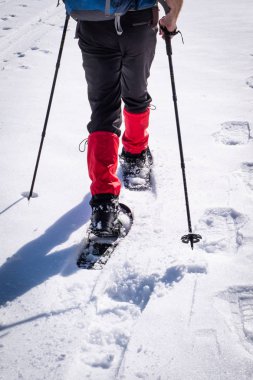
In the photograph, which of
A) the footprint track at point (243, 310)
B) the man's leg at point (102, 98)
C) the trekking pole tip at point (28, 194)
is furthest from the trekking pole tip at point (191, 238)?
the trekking pole tip at point (28, 194)

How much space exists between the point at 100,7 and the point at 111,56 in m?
0.30

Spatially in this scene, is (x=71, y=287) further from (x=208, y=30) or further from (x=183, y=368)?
(x=208, y=30)

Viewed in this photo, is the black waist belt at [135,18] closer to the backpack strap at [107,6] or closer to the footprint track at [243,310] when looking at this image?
the backpack strap at [107,6]

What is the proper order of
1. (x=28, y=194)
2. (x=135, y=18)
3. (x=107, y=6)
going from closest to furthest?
(x=107, y=6)
(x=135, y=18)
(x=28, y=194)

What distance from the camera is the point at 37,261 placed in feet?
6.36

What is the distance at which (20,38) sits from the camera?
5465 millimetres

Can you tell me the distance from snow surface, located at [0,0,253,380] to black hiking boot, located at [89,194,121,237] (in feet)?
0.42

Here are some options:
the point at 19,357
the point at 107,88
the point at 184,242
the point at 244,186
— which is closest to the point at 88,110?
the point at 107,88

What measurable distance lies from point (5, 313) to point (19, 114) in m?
2.45

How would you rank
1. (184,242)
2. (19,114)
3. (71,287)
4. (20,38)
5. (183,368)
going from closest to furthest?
(183,368)
(71,287)
(184,242)
(19,114)
(20,38)

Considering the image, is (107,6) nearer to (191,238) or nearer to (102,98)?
(102,98)

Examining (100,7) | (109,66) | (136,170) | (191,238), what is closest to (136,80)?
(109,66)

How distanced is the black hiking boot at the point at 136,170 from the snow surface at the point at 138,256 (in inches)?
3.9

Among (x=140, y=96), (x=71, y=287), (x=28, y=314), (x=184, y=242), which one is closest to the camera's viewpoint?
(x=28, y=314)
